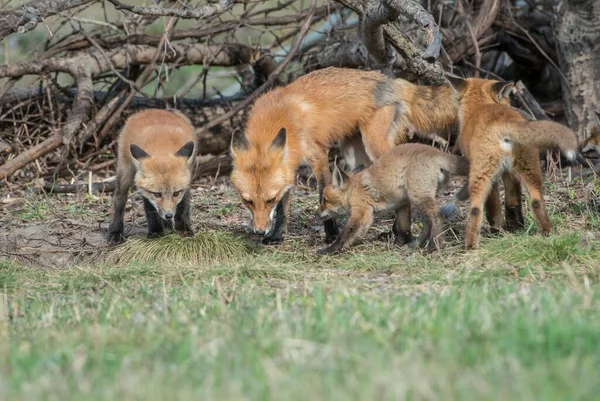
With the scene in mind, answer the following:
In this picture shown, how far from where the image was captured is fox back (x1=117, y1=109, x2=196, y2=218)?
742cm

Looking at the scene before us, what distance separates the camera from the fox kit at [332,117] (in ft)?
26.0

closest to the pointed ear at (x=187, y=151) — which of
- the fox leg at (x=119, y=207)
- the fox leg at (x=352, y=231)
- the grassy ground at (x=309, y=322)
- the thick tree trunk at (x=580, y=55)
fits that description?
the fox leg at (x=119, y=207)

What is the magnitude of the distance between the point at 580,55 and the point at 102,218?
20.5 feet

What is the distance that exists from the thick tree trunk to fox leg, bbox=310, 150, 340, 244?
379 centimetres

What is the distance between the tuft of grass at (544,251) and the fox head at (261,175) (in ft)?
→ 6.56

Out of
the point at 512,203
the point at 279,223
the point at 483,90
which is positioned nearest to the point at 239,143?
the point at 279,223

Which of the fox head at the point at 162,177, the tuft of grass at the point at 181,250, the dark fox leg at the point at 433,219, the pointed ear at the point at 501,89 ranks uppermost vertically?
the pointed ear at the point at 501,89

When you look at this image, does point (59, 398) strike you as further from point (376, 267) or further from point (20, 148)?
point (20, 148)

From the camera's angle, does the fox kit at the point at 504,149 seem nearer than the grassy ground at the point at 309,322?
No

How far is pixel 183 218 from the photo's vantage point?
809cm

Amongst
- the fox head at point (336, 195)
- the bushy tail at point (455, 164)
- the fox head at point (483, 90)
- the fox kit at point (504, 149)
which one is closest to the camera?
the fox kit at point (504, 149)

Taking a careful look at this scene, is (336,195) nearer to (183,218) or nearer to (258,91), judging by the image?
(183,218)

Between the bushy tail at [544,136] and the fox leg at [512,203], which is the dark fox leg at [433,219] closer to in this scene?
the fox leg at [512,203]

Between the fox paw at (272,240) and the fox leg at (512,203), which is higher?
the fox leg at (512,203)
